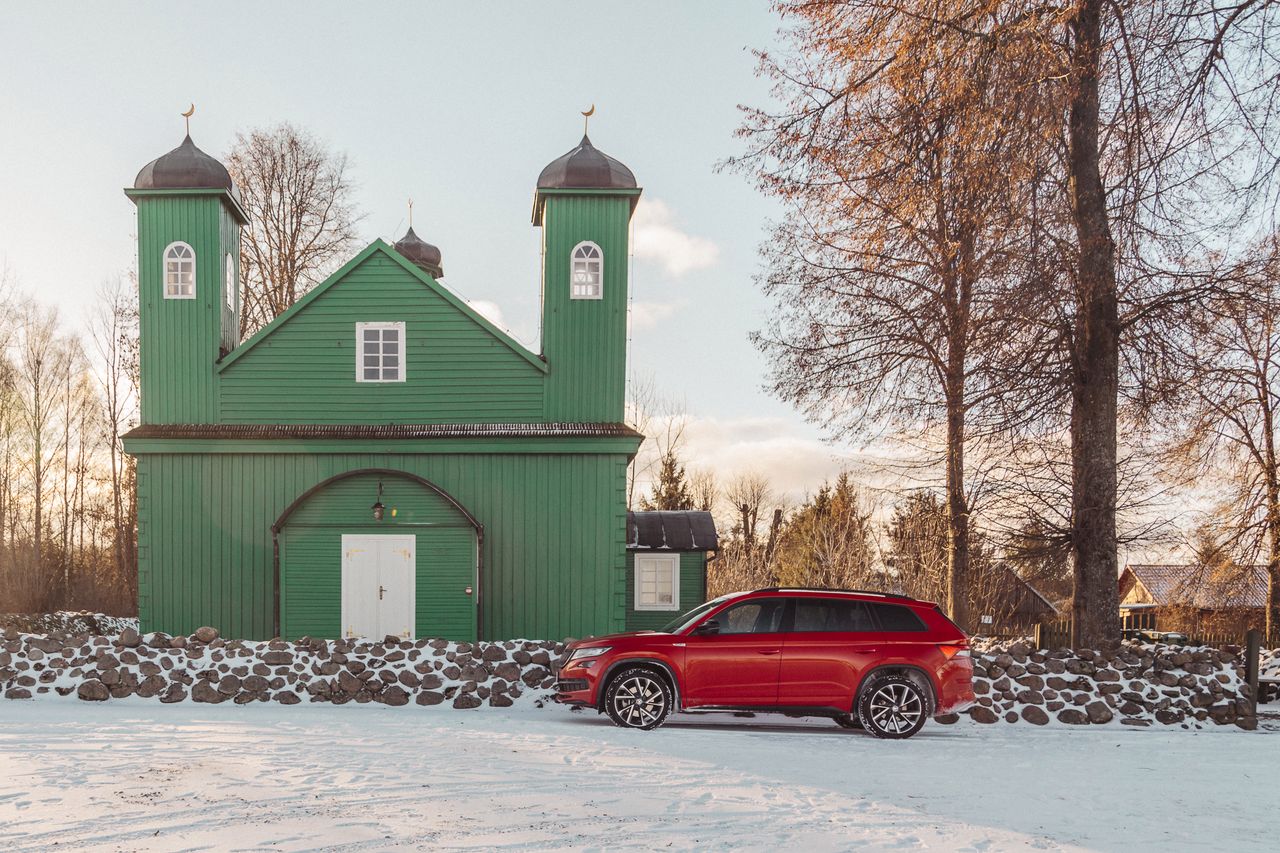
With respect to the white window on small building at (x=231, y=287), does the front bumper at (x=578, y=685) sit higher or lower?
lower

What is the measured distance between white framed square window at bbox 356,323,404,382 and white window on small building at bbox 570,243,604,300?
323cm

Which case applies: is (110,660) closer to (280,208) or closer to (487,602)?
(487,602)

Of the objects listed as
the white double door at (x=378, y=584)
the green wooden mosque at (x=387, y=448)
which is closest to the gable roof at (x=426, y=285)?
the green wooden mosque at (x=387, y=448)

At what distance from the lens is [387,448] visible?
58.9 feet

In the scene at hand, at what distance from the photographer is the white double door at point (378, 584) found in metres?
17.8

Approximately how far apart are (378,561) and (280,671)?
15.1 ft

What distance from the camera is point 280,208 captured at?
32.5 meters

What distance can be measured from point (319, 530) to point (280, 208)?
18.0 meters

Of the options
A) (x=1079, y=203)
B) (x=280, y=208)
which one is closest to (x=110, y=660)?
(x=1079, y=203)

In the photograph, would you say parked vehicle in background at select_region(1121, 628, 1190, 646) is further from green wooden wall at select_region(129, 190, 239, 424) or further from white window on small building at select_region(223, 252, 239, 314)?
white window on small building at select_region(223, 252, 239, 314)

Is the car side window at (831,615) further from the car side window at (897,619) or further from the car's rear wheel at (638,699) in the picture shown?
the car's rear wheel at (638,699)

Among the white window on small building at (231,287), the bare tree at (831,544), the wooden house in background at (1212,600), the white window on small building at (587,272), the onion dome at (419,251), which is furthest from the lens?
the bare tree at (831,544)

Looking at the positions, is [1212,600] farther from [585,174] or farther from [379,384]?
[379,384]

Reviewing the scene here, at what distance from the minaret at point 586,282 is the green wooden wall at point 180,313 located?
19.7 ft
